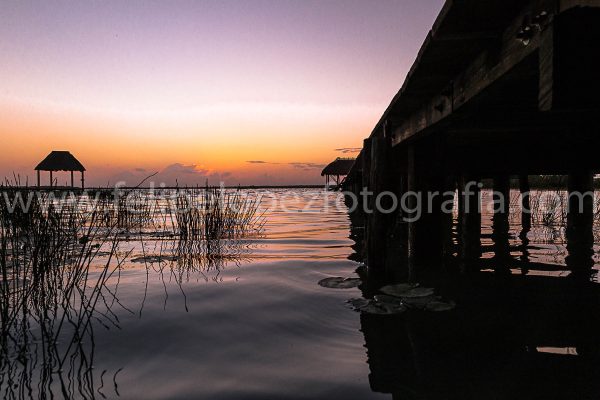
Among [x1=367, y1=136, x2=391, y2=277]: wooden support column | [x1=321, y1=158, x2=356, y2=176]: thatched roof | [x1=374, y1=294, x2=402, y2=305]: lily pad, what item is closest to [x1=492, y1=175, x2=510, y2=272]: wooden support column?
[x1=367, y1=136, x2=391, y2=277]: wooden support column

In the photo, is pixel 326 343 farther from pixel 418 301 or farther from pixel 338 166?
pixel 338 166

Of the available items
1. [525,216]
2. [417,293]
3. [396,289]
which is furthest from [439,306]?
[525,216]

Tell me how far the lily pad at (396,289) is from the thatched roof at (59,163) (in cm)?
4284

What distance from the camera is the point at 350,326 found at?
4.01 meters

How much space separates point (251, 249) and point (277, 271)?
89.4 inches

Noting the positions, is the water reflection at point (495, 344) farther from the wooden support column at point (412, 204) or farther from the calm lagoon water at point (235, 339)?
the wooden support column at point (412, 204)

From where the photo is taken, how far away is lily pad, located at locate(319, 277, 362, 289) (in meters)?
5.49

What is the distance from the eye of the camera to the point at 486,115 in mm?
4727

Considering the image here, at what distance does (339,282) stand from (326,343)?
209 cm

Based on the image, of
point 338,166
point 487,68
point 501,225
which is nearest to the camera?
point 487,68

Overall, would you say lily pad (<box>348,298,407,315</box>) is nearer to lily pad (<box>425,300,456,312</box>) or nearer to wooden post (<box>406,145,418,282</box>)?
lily pad (<box>425,300,456,312</box>)

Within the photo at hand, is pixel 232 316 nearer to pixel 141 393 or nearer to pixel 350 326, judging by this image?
pixel 350 326

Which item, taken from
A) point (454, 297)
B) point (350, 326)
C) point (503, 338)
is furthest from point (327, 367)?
point (454, 297)

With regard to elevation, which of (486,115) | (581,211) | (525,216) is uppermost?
(486,115)
